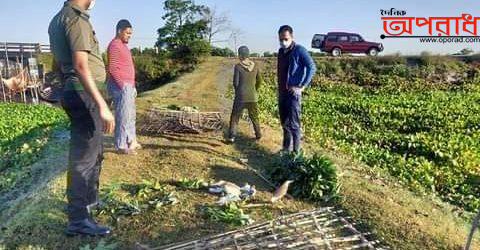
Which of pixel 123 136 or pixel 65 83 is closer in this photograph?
pixel 65 83

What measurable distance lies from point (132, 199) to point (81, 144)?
118 cm

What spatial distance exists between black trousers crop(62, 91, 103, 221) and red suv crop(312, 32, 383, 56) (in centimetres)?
2772

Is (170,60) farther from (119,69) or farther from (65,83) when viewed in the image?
(65,83)

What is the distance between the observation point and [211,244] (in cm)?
365

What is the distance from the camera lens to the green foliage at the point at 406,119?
320 inches

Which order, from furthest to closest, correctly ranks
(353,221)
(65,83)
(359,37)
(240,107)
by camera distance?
1. (359,37)
2. (240,107)
3. (353,221)
4. (65,83)

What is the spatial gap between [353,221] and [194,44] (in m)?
24.6

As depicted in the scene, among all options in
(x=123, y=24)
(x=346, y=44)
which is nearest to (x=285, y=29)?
(x=123, y=24)

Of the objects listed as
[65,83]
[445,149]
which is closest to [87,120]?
[65,83]

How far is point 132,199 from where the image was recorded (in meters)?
5.13

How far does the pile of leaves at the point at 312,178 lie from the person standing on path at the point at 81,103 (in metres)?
2.16

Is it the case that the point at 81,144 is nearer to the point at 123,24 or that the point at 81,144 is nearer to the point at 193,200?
the point at 193,200

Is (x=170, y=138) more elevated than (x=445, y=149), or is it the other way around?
(x=170, y=138)

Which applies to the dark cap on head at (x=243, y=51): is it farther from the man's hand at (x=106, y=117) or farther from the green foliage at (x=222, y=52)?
the green foliage at (x=222, y=52)
